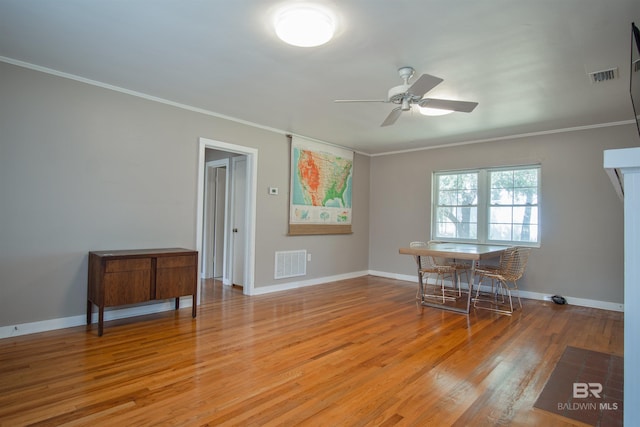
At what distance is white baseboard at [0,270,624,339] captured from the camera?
3229mm

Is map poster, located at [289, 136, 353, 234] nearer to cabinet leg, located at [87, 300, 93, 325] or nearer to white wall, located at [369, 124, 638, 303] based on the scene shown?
white wall, located at [369, 124, 638, 303]

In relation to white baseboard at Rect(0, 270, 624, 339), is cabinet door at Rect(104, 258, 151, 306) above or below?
above

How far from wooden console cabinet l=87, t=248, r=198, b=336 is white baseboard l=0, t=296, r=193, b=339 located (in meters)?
0.13

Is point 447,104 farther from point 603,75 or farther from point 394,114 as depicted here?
point 603,75

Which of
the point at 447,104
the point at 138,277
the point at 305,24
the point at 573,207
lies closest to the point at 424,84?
the point at 447,104

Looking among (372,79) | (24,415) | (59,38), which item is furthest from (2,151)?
(372,79)

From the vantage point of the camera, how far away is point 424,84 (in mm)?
2750

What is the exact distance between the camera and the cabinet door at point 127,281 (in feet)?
10.7

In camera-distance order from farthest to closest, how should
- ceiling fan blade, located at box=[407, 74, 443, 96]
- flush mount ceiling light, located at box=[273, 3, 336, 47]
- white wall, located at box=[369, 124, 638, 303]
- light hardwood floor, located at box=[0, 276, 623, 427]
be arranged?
white wall, located at box=[369, 124, 638, 303] < ceiling fan blade, located at box=[407, 74, 443, 96] < flush mount ceiling light, located at box=[273, 3, 336, 47] < light hardwood floor, located at box=[0, 276, 623, 427]

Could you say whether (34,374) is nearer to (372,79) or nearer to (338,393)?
(338,393)

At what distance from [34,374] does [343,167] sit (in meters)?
5.14

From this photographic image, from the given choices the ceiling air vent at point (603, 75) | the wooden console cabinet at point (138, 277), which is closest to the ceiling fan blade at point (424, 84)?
the ceiling air vent at point (603, 75)

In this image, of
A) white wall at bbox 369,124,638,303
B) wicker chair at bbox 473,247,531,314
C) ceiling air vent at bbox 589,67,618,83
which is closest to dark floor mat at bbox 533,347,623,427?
wicker chair at bbox 473,247,531,314

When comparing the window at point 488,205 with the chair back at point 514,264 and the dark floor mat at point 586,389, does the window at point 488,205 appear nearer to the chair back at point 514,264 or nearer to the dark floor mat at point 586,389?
the chair back at point 514,264
